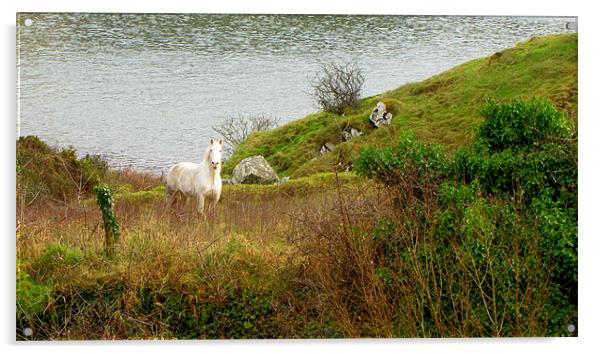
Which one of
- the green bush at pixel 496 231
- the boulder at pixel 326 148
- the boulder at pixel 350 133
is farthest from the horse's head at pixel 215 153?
the green bush at pixel 496 231

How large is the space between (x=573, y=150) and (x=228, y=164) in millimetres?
3222

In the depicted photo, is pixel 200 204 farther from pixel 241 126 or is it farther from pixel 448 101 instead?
pixel 448 101

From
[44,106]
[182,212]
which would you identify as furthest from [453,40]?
[44,106]

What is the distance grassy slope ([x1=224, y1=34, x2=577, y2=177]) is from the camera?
10188 millimetres

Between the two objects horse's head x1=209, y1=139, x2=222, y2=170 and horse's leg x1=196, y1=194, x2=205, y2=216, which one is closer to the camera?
horse's head x1=209, y1=139, x2=222, y2=170

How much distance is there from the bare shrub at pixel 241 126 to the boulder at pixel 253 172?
0.30 m

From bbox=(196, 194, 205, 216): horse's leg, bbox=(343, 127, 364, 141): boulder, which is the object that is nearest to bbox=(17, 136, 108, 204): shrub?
bbox=(196, 194, 205, 216): horse's leg

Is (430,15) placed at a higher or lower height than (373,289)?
higher

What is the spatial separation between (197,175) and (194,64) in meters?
1.05

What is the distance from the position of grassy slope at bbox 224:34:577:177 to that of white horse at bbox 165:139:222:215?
0.23 meters

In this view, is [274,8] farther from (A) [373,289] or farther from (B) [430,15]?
(A) [373,289]

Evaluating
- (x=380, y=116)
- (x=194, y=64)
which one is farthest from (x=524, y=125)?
(x=194, y=64)

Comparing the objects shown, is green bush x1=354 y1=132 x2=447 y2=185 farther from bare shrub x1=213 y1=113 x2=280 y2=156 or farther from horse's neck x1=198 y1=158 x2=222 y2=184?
horse's neck x1=198 y1=158 x2=222 y2=184

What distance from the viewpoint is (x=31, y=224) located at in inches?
388
